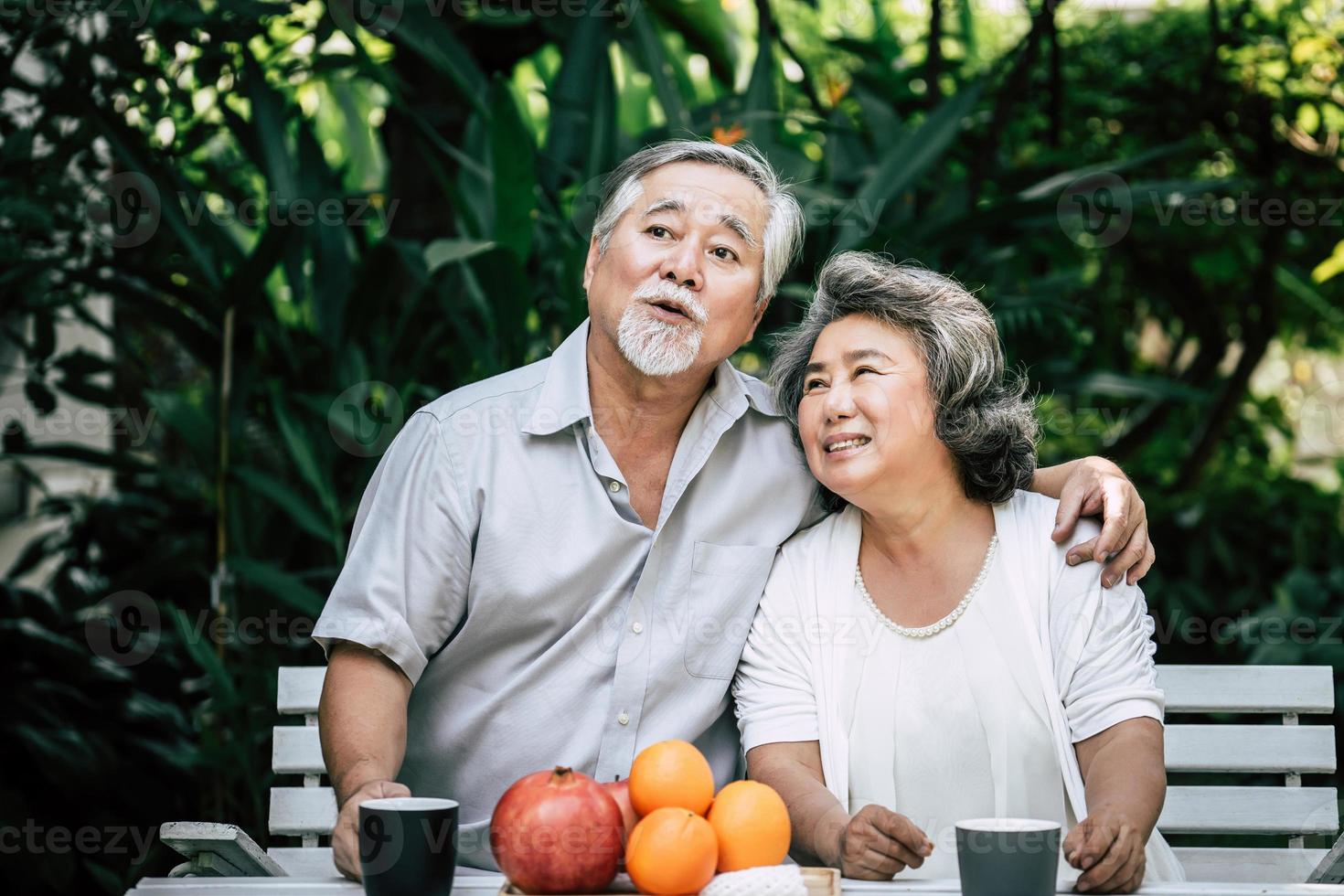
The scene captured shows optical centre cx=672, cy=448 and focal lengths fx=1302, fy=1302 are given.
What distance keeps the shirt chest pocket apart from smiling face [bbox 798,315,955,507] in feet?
0.70

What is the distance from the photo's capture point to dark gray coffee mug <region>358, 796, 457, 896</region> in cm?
133

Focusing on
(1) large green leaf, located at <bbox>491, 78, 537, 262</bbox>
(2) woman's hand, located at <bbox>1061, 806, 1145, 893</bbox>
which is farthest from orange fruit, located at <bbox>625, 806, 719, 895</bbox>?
(1) large green leaf, located at <bbox>491, 78, 537, 262</bbox>

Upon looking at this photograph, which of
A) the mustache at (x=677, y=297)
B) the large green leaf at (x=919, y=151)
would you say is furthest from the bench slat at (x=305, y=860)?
the large green leaf at (x=919, y=151)

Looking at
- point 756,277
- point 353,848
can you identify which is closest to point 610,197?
point 756,277

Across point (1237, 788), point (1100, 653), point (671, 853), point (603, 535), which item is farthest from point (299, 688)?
point (1237, 788)

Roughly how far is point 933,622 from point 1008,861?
29.0 inches

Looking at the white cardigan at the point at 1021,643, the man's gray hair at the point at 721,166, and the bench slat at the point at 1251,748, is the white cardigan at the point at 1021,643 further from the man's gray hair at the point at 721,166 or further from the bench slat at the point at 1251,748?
the man's gray hair at the point at 721,166

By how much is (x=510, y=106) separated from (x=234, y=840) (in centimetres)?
185

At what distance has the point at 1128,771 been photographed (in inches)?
71.2

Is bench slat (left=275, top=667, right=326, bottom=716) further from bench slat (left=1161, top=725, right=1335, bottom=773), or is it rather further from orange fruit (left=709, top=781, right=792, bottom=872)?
bench slat (left=1161, top=725, right=1335, bottom=773)

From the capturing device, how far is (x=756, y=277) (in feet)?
7.20

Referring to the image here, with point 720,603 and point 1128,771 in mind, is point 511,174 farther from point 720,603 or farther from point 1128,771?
point 1128,771

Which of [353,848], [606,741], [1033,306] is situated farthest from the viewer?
[1033,306]

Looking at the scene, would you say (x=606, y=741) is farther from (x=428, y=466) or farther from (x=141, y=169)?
(x=141, y=169)
